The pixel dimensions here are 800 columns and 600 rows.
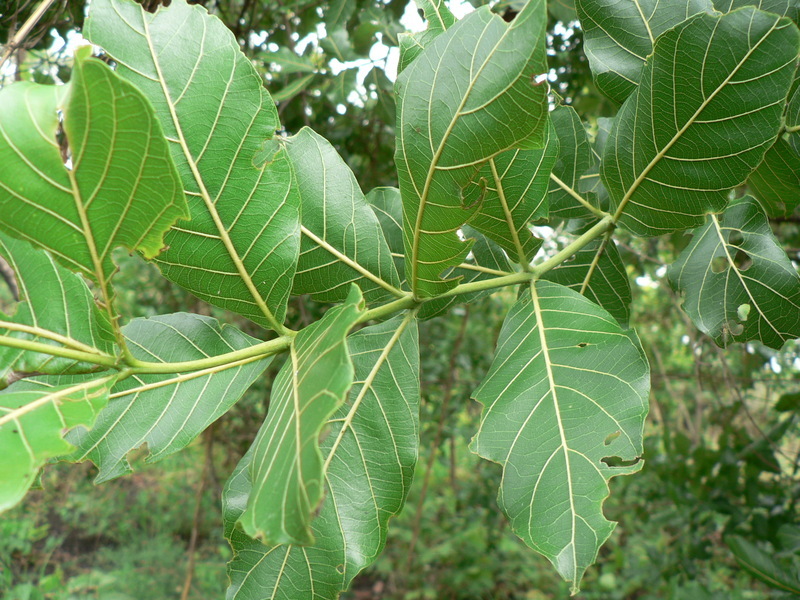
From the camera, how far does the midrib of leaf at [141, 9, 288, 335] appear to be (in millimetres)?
614

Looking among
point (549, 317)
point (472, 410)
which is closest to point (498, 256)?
point (549, 317)

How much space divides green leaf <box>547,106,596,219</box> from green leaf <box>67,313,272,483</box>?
0.50 meters

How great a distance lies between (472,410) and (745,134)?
138 inches

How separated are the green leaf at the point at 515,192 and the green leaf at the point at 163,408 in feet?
1.07

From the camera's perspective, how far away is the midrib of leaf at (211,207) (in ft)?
2.02

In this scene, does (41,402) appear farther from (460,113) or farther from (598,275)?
(598,275)

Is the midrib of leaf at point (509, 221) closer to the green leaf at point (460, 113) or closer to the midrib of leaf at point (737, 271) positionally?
the green leaf at point (460, 113)

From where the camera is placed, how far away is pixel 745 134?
66cm

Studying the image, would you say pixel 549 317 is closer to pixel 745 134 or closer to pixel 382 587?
pixel 745 134

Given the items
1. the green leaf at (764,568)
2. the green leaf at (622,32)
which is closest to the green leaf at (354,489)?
the green leaf at (622,32)

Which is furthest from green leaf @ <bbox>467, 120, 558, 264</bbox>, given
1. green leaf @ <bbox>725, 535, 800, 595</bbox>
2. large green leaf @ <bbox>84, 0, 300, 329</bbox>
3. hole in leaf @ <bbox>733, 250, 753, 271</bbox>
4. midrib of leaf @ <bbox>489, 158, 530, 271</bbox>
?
green leaf @ <bbox>725, 535, 800, 595</bbox>

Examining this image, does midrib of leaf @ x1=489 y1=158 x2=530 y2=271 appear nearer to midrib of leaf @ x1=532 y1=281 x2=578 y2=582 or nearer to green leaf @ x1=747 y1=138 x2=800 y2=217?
midrib of leaf @ x1=532 y1=281 x2=578 y2=582

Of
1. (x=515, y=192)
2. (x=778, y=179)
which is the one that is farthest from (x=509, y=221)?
(x=778, y=179)

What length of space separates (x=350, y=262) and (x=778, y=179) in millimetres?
637
